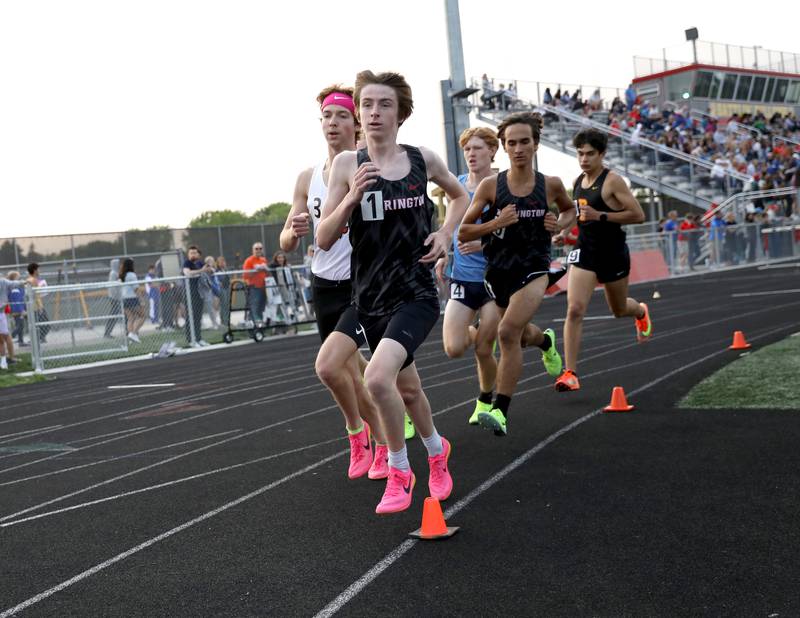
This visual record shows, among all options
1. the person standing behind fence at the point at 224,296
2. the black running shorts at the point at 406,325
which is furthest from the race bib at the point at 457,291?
the person standing behind fence at the point at 224,296

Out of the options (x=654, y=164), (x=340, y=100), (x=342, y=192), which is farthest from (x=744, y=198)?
(x=342, y=192)

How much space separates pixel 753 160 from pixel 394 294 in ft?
119

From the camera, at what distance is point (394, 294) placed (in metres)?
4.92

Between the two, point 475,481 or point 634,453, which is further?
point 634,453

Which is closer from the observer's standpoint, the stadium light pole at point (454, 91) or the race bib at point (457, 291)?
the race bib at point (457, 291)

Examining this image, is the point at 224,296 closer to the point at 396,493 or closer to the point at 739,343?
the point at 739,343

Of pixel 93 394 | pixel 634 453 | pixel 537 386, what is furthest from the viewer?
pixel 93 394

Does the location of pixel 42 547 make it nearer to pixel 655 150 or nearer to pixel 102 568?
pixel 102 568

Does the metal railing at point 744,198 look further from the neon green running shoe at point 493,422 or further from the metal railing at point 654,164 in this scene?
the neon green running shoe at point 493,422

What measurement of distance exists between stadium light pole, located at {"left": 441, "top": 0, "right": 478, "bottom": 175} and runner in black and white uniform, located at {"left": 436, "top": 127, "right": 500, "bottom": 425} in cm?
1158

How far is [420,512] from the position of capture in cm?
505

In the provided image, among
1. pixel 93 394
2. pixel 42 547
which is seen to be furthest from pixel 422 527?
pixel 93 394

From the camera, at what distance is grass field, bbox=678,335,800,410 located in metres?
7.46

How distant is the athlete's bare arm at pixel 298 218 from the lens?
524cm
